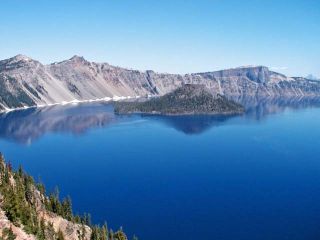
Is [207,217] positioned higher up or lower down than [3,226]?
lower down

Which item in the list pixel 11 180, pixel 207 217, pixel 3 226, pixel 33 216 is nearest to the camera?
pixel 3 226

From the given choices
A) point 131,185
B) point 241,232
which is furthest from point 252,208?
point 131,185

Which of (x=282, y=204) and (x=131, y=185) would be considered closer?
(x=282, y=204)

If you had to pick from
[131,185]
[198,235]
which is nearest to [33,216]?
[198,235]

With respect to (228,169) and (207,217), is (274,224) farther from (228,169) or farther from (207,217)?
(228,169)

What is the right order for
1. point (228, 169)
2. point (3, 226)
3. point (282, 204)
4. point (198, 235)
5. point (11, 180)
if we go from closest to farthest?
point (3, 226) → point (11, 180) → point (198, 235) → point (282, 204) → point (228, 169)

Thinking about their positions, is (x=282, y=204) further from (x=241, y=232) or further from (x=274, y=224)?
(x=241, y=232)
